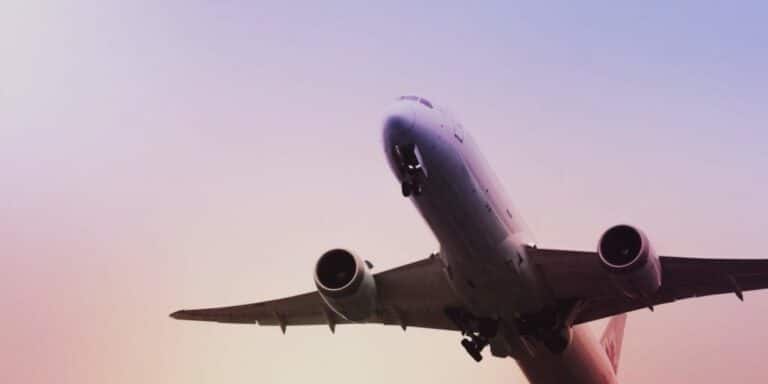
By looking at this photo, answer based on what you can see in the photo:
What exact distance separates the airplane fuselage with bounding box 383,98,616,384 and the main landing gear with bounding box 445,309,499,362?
0.29 m

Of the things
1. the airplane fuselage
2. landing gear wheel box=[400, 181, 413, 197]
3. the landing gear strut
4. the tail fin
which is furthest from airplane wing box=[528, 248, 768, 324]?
the tail fin

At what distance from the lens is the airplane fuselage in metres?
17.6

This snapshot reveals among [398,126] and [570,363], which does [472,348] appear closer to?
[570,363]

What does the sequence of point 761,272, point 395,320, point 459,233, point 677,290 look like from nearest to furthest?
point 459,233
point 761,272
point 677,290
point 395,320

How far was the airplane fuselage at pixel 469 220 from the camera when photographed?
57.8ft

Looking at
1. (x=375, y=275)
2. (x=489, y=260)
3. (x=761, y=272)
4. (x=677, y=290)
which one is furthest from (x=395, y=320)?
(x=761, y=272)

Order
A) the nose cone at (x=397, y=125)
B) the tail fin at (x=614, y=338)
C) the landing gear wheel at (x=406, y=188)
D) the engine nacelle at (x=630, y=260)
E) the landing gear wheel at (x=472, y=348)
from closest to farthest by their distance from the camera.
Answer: the nose cone at (x=397, y=125) < the landing gear wheel at (x=406, y=188) < the engine nacelle at (x=630, y=260) < the landing gear wheel at (x=472, y=348) < the tail fin at (x=614, y=338)

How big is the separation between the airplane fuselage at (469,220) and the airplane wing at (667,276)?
43cm

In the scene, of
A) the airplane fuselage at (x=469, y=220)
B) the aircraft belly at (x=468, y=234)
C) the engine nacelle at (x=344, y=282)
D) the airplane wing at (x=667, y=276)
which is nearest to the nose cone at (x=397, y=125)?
the airplane fuselage at (x=469, y=220)

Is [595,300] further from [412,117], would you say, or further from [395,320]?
[412,117]

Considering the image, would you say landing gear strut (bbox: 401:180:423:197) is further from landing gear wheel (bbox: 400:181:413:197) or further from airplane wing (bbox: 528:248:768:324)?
airplane wing (bbox: 528:248:768:324)

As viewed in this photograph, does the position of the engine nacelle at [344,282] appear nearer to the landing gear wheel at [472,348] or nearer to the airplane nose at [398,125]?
the landing gear wheel at [472,348]

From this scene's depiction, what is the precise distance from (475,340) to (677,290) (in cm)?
545

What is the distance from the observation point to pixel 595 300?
72.5ft
